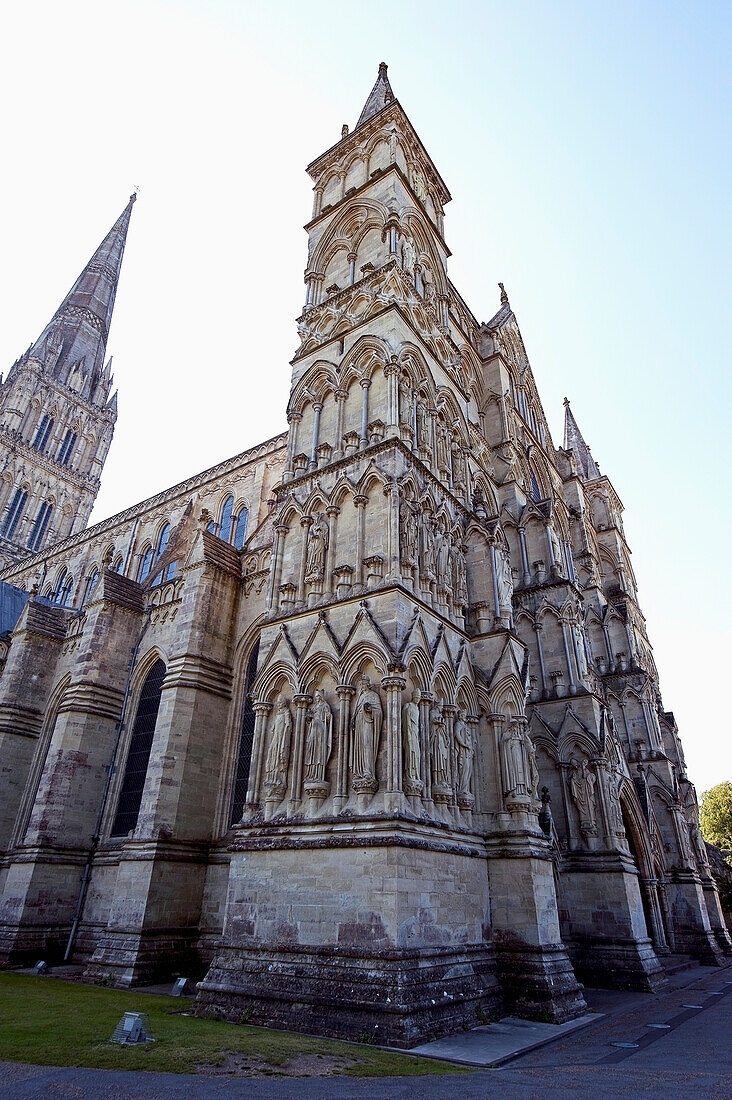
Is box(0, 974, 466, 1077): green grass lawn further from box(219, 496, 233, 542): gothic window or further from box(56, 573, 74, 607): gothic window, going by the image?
box(56, 573, 74, 607): gothic window

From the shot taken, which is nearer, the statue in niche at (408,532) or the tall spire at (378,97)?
the statue in niche at (408,532)

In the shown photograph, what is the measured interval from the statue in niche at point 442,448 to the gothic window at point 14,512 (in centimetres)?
4396

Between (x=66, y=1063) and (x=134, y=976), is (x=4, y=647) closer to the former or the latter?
(x=134, y=976)

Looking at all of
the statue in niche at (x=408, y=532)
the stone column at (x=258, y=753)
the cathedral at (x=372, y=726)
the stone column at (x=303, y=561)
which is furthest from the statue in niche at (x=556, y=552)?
the stone column at (x=258, y=753)

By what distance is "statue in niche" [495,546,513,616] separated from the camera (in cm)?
1694

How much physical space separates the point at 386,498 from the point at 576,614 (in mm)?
9473

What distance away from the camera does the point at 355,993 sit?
9.94m

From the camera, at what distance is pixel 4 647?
27062 millimetres

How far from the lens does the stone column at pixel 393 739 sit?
11.5 meters

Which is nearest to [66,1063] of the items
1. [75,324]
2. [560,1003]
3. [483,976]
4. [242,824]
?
[242,824]

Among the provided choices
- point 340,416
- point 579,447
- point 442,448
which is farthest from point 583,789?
point 579,447

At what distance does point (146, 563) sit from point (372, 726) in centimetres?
2510

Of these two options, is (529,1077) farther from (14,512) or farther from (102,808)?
(14,512)

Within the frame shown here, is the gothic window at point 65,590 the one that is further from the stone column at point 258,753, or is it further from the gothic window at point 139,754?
the stone column at point 258,753
